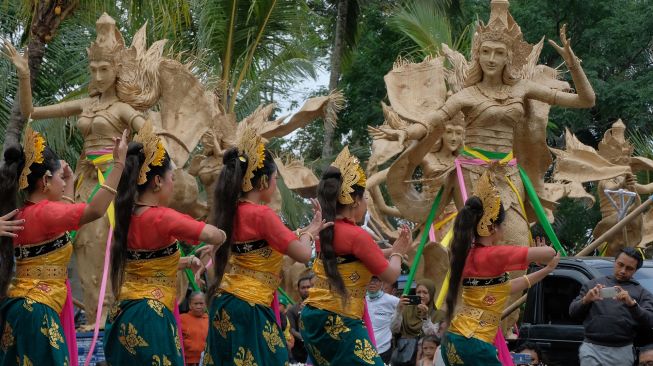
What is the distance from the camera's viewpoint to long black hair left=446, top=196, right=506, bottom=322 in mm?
8125

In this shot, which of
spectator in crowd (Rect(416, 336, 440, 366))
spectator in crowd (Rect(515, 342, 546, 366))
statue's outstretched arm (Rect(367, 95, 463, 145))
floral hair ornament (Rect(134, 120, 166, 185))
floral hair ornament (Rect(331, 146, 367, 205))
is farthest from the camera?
statue's outstretched arm (Rect(367, 95, 463, 145))

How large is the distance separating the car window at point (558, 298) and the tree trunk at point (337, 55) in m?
8.68

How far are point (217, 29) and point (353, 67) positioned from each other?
23.1 feet

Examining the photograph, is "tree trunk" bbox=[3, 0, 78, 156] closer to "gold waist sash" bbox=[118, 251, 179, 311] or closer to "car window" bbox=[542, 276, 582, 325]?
"car window" bbox=[542, 276, 582, 325]

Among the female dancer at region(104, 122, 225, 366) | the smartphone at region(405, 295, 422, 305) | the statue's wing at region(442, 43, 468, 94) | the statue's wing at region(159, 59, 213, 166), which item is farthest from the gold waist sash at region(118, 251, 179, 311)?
the statue's wing at region(442, 43, 468, 94)

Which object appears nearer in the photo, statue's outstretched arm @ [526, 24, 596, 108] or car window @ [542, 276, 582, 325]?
statue's outstretched arm @ [526, 24, 596, 108]

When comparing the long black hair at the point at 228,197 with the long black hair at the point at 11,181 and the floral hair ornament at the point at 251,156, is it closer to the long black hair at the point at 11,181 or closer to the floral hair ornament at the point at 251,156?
the floral hair ornament at the point at 251,156

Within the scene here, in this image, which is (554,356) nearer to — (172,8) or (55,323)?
(55,323)

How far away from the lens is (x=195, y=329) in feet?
35.8

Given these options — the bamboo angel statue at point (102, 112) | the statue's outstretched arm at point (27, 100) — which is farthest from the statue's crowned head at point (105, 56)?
the statue's outstretched arm at point (27, 100)

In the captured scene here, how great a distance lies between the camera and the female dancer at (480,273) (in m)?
7.98

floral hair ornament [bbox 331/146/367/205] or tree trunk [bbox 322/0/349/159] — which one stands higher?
floral hair ornament [bbox 331/146/367/205]

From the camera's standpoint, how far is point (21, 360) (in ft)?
24.3

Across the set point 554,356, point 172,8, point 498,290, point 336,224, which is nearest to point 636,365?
point 554,356
